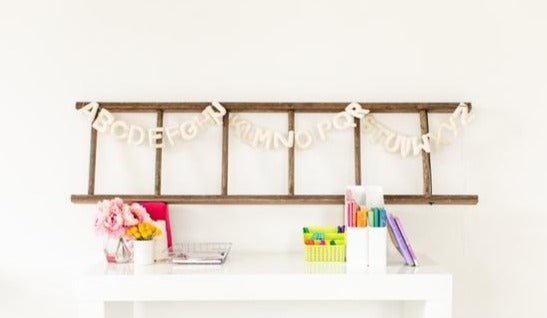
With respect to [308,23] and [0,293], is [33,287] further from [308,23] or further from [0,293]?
[308,23]

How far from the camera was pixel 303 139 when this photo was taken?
2.06 m

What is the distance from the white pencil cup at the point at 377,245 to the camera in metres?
1.75

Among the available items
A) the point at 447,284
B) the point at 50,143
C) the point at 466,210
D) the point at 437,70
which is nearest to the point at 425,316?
the point at 447,284

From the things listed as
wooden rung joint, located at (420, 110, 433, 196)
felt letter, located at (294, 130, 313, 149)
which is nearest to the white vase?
felt letter, located at (294, 130, 313, 149)

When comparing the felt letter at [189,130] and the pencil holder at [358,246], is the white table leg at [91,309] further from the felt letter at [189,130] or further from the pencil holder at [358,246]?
the pencil holder at [358,246]

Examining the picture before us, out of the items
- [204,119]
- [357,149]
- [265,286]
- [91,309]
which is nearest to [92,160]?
[204,119]

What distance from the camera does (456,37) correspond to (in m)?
2.09

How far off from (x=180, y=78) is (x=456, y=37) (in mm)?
1015

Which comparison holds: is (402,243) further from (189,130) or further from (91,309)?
(91,309)

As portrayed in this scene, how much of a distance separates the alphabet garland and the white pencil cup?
1.27 ft

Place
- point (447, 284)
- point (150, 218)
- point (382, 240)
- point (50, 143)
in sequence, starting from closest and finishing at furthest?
point (447, 284), point (382, 240), point (150, 218), point (50, 143)

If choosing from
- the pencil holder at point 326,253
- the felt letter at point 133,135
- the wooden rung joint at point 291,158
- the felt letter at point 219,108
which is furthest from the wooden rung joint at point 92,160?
the pencil holder at point 326,253

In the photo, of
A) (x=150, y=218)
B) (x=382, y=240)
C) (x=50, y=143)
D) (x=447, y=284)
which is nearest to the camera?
(x=447, y=284)

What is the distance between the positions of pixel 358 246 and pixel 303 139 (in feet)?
1.54
